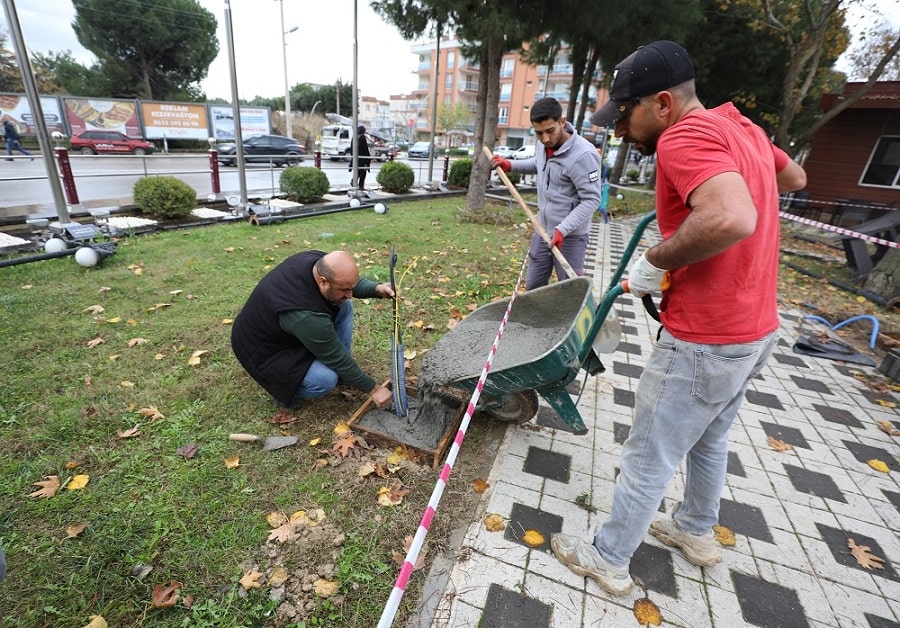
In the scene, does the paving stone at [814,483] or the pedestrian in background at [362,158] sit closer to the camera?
the paving stone at [814,483]

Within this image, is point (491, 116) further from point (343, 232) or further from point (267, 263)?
point (267, 263)

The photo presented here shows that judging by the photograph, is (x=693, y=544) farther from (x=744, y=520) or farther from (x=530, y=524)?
(x=530, y=524)

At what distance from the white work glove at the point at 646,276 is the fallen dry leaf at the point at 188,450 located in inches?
103

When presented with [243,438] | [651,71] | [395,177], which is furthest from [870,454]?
[395,177]

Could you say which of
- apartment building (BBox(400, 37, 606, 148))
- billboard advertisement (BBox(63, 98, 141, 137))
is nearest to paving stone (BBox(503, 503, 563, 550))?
billboard advertisement (BBox(63, 98, 141, 137))

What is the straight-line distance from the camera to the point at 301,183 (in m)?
10.0

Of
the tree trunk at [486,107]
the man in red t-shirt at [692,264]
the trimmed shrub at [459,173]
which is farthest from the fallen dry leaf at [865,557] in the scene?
the trimmed shrub at [459,173]

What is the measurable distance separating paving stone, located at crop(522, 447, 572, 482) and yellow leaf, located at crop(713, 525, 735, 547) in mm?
808

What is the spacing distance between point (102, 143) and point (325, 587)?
25.2 m

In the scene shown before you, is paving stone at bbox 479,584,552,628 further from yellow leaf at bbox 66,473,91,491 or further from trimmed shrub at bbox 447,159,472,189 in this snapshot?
trimmed shrub at bbox 447,159,472,189

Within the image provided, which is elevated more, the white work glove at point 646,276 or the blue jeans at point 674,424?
the white work glove at point 646,276

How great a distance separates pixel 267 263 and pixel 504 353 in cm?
425

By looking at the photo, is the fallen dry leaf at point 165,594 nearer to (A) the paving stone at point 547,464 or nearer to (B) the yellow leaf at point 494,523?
(B) the yellow leaf at point 494,523

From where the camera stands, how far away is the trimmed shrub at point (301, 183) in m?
9.99
